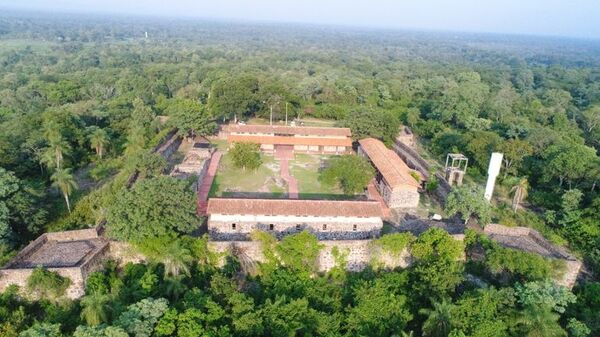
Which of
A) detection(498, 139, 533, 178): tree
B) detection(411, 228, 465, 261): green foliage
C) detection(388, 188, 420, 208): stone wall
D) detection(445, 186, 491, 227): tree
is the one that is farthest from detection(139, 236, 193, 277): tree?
detection(498, 139, 533, 178): tree

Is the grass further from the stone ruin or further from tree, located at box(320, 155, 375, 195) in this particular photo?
the stone ruin

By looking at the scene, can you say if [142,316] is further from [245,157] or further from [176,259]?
[245,157]

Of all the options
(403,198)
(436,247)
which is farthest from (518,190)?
(436,247)

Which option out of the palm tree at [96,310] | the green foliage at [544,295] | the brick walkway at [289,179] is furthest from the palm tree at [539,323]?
the palm tree at [96,310]

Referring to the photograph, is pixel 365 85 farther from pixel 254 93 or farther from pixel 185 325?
pixel 185 325

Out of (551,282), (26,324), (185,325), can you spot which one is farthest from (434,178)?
(26,324)

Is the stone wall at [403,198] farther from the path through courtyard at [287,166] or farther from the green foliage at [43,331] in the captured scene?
the green foliage at [43,331]
